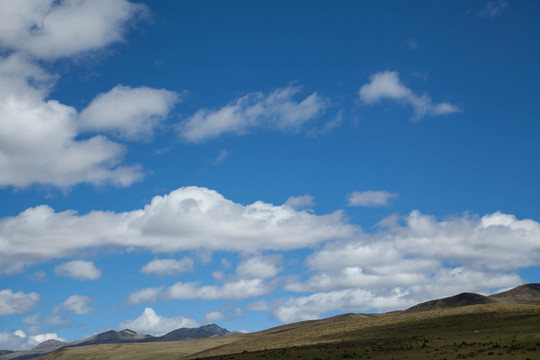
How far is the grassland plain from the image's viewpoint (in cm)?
5628

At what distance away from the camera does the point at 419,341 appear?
7288cm

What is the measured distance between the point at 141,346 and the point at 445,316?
369 feet

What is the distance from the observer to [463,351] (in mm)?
55469

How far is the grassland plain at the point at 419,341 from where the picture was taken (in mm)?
56281

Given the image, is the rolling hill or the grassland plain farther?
the rolling hill

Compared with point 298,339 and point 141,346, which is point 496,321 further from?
point 141,346

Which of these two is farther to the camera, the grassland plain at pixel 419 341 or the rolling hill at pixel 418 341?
the rolling hill at pixel 418 341

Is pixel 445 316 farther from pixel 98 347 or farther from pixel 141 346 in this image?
pixel 98 347

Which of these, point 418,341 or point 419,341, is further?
point 418,341

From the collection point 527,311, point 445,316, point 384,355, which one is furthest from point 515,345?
point 445,316

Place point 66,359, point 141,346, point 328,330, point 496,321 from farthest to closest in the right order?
point 141,346, point 66,359, point 328,330, point 496,321

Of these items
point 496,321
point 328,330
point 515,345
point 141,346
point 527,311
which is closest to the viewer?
point 515,345

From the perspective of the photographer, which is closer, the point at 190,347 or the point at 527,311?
the point at 527,311

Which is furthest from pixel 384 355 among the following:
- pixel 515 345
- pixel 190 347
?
pixel 190 347
